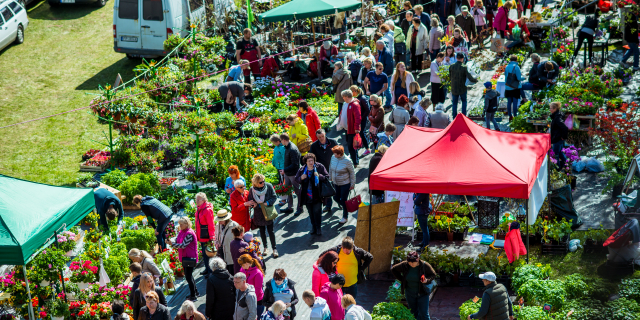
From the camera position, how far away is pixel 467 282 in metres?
9.62

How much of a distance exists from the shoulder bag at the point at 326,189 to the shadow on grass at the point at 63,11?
18.0m

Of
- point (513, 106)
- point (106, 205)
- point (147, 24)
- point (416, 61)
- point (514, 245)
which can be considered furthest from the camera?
point (147, 24)

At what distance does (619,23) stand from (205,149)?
1302cm

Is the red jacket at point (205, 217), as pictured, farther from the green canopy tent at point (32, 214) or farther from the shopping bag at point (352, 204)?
the shopping bag at point (352, 204)

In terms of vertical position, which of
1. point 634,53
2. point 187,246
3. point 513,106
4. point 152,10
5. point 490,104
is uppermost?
point 152,10

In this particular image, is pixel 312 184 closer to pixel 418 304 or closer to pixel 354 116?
pixel 354 116

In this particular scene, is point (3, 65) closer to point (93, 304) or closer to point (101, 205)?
point (101, 205)

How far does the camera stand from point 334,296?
311 inches

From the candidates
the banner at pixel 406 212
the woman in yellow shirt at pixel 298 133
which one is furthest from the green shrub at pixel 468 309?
the woman in yellow shirt at pixel 298 133

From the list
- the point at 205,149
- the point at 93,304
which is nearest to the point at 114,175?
the point at 205,149

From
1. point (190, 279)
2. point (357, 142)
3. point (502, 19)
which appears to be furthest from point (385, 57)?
point (190, 279)

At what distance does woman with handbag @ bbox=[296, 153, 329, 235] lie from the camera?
11109mm

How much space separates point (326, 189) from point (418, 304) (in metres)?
3.26

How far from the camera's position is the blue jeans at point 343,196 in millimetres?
11548
